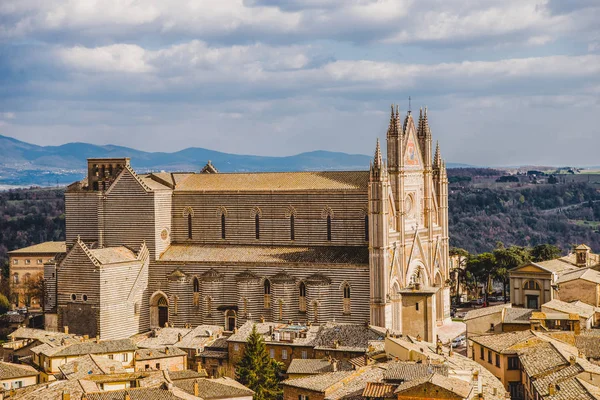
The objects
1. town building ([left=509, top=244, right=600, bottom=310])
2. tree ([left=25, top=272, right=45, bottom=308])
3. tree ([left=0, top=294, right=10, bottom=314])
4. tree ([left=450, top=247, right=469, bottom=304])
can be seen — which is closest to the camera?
town building ([left=509, top=244, right=600, bottom=310])

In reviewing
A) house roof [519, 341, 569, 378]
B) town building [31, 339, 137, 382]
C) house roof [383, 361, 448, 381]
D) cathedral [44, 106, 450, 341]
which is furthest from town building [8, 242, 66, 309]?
house roof [383, 361, 448, 381]

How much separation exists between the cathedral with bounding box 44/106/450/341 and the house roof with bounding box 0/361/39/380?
10942 mm

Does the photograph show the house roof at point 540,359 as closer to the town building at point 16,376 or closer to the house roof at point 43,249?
the town building at point 16,376

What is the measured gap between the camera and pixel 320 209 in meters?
66.6

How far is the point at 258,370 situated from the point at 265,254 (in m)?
15.2

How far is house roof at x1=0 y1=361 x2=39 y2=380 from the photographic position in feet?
171

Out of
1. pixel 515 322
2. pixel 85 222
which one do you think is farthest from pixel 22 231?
pixel 515 322

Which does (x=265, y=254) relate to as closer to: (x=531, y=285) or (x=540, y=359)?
(x=531, y=285)

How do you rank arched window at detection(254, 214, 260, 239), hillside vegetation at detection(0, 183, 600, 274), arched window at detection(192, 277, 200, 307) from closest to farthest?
arched window at detection(192, 277, 200, 307)
arched window at detection(254, 214, 260, 239)
hillside vegetation at detection(0, 183, 600, 274)

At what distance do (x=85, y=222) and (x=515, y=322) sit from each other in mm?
29509

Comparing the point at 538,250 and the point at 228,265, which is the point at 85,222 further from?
the point at 538,250

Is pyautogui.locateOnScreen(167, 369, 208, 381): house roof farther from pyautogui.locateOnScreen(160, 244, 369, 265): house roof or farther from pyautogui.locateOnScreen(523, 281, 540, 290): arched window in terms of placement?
pyautogui.locateOnScreen(523, 281, 540, 290): arched window

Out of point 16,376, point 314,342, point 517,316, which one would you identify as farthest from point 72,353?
point 517,316

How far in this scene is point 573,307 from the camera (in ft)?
201
